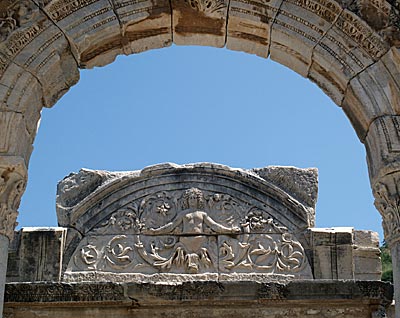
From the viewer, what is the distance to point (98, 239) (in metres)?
11.6

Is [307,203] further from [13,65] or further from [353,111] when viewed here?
[13,65]

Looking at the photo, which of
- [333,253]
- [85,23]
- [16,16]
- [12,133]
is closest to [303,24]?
[85,23]

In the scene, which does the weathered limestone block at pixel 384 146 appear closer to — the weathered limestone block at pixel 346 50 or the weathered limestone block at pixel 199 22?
the weathered limestone block at pixel 346 50

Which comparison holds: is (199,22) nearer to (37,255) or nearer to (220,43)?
(220,43)

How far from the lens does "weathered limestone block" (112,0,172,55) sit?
752 centimetres

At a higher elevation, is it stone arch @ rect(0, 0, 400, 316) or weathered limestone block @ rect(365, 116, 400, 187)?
stone arch @ rect(0, 0, 400, 316)

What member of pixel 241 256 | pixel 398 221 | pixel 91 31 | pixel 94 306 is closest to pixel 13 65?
pixel 91 31

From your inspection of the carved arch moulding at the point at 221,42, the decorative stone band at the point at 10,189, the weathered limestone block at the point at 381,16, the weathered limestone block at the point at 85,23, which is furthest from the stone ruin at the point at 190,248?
the weathered limestone block at the point at 381,16

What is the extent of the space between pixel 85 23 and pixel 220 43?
1.39m

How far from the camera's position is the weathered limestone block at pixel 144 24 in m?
7.52

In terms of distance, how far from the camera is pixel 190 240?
452 inches

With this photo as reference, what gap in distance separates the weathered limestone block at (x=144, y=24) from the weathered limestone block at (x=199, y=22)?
3.4 inches

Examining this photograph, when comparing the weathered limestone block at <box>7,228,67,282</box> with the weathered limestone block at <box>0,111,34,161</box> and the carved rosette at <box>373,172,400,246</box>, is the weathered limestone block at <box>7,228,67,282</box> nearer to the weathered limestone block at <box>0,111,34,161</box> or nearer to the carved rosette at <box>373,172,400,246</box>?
the weathered limestone block at <box>0,111,34,161</box>

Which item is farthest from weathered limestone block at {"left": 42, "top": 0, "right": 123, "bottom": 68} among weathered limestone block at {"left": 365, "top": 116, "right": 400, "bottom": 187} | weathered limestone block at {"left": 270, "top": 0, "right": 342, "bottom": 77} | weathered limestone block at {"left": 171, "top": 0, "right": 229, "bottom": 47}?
weathered limestone block at {"left": 365, "top": 116, "right": 400, "bottom": 187}
